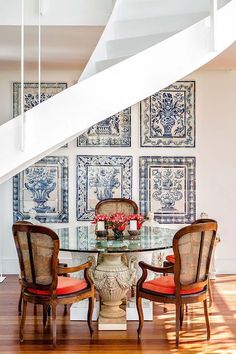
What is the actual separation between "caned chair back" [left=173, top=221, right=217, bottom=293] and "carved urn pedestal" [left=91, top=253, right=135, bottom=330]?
0.64 meters

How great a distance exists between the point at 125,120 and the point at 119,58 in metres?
2.37

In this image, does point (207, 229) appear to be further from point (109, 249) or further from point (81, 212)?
point (81, 212)

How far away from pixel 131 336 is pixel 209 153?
3.13 meters

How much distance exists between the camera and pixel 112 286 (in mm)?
4383

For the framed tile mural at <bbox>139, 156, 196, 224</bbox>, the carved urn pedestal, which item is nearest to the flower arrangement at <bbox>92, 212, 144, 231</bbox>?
the carved urn pedestal

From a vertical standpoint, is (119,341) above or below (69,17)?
below

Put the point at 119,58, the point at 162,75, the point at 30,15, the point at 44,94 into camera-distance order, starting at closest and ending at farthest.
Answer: the point at 162,75, the point at 119,58, the point at 30,15, the point at 44,94

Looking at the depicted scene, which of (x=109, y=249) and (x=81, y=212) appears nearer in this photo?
(x=109, y=249)

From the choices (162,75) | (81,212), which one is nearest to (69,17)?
(162,75)

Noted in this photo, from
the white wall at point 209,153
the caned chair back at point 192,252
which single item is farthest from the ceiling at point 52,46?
the caned chair back at point 192,252

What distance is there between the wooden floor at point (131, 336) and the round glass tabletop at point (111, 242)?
743 mm

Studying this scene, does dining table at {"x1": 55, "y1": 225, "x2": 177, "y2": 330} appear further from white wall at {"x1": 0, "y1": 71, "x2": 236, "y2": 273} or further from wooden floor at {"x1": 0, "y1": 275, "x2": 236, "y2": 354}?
white wall at {"x1": 0, "y1": 71, "x2": 236, "y2": 273}

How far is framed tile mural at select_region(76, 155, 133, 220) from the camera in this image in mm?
6570

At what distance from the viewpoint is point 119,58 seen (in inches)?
166
